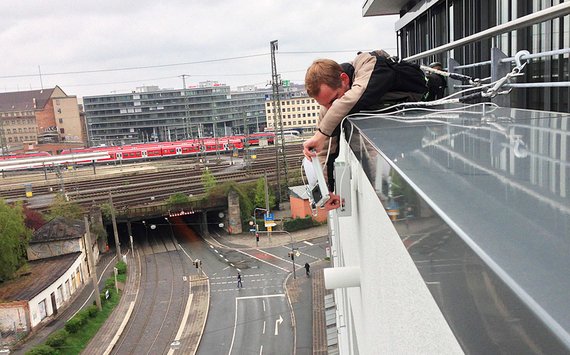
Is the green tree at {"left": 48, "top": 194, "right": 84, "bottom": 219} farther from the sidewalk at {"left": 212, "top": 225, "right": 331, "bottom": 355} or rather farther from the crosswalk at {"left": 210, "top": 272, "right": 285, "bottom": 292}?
the crosswalk at {"left": 210, "top": 272, "right": 285, "bottom": 292}

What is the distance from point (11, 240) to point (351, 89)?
20.3 meters

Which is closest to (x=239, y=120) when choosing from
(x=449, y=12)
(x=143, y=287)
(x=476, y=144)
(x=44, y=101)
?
(x=44, y=101)

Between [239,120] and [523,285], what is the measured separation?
2845 inches

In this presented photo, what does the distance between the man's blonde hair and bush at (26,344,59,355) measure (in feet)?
47.5

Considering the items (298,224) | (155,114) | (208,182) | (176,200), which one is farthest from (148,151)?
(155,114)

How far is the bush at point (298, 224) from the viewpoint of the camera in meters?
26.0

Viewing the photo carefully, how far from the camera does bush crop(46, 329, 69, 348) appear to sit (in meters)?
14.8

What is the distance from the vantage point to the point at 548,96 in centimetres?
507

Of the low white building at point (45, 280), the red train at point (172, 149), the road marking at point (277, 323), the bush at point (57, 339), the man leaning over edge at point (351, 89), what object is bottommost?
the road marking at point (277, 323)

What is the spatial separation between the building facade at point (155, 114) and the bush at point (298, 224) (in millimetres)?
41491

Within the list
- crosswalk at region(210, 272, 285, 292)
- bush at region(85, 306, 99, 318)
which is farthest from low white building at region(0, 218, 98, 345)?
crosswalk at region(210, 272, 285, 292)

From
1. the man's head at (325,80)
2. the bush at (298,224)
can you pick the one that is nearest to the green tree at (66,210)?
the bush at (298,224)

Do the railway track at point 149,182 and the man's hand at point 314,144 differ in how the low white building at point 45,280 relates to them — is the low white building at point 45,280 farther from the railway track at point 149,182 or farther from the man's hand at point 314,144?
the man's hand at point 314,144

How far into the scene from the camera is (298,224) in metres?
26.2
